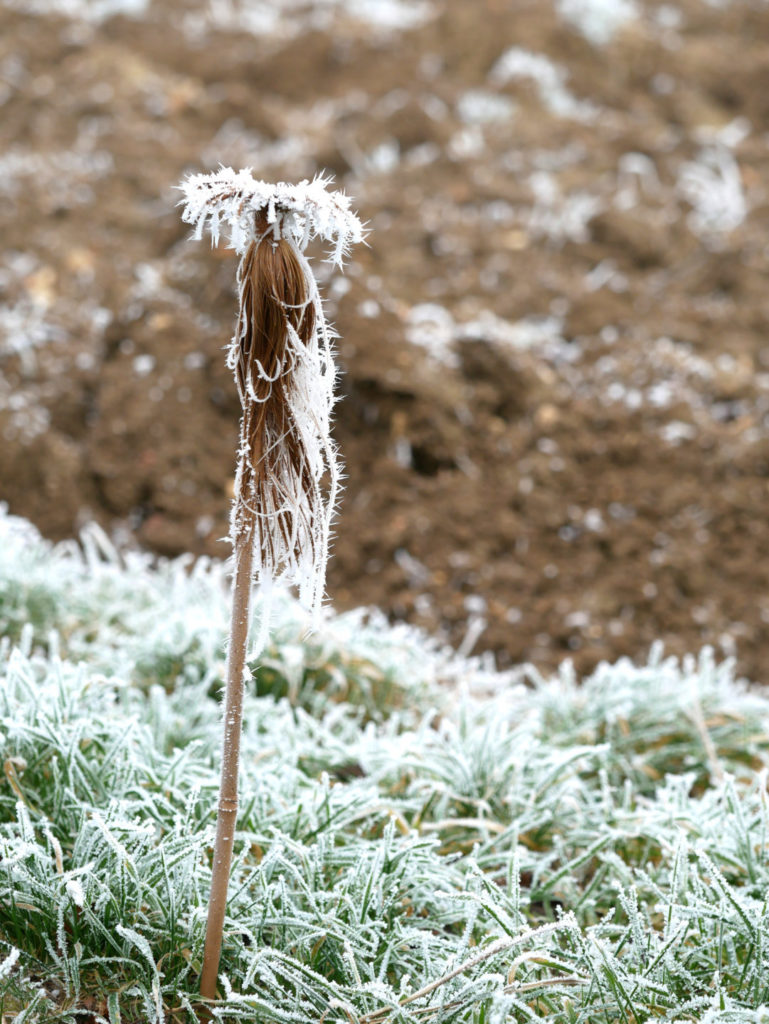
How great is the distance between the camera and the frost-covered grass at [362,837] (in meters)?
1.62

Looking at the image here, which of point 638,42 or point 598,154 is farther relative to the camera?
point 638,42

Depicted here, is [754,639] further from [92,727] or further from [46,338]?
[46,338]

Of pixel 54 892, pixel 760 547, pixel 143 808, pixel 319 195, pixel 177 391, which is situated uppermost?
pixel 177 391

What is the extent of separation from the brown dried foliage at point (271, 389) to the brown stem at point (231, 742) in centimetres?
4

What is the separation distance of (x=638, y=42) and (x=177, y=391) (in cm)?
548

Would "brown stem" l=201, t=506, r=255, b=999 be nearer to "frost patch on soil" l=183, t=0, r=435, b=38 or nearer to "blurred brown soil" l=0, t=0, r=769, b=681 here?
"blurred brown soil" l=0, t=0, r=769, b=681

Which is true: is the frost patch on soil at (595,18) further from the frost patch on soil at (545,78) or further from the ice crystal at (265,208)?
the ice crystal at (265,208)

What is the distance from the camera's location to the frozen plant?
1292 mm

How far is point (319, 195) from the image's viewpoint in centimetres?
128

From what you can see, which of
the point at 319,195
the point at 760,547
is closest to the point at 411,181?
the point at 760,547

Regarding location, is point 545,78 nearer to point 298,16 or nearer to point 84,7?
point 298,16

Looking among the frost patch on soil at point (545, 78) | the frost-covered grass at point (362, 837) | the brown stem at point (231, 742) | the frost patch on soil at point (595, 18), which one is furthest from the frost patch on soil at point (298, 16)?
the brown stem at point (231, 742)

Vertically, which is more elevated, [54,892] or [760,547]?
[760,547]

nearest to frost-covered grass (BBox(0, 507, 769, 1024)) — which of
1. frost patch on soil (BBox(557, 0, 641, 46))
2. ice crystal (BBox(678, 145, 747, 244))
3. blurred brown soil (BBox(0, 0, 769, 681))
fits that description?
blurred brown soil (BBox(0, 0, 769, 681))
